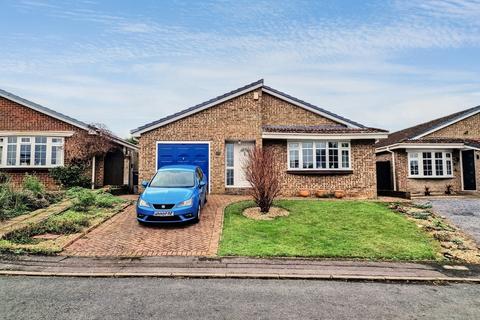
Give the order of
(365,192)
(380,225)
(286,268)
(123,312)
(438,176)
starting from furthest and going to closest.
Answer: (438,176), (365,192), (380,225), (286,268), (123,312)

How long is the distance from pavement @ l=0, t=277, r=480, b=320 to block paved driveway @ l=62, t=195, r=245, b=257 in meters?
1.55

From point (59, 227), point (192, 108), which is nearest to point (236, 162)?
point (192, 108)

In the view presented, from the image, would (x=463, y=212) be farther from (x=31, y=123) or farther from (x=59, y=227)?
(x=31, y=123)

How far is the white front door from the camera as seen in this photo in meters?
15.6

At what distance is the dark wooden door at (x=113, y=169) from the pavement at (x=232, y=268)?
1137cm

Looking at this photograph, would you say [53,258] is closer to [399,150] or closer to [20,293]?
[20,293]

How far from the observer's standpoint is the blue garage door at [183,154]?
1527cm

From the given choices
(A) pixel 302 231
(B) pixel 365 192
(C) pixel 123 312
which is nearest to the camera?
(C) pixel 123 312

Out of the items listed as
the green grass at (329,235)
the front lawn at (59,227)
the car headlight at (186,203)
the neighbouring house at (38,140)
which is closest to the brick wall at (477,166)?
the green grass at (329,235)

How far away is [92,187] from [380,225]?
46.3 feet

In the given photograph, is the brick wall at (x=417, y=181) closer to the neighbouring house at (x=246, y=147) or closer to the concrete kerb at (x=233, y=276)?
the neighbouring house at (x=246, y=147)

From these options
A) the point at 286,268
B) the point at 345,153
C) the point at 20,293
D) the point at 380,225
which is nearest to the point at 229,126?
the point at 345,153

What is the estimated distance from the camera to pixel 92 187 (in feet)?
53.0

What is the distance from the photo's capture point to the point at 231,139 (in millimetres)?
15602
